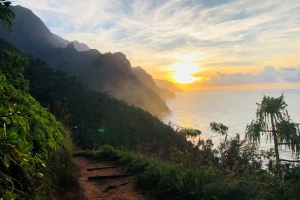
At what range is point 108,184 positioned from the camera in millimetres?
7250

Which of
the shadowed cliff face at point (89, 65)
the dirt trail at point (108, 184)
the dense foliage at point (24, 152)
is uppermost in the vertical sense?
the shadowed cliff face at point (89, 65)

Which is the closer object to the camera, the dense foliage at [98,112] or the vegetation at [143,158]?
the vegetation at [143,158]

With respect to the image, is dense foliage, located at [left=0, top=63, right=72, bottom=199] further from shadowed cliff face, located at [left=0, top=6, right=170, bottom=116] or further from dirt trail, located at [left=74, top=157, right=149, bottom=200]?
shadowed cliff face, located at [left=0, top=6, right=170, bottom=116]

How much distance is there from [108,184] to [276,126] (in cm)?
1418

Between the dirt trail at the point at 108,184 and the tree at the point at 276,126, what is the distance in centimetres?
1229

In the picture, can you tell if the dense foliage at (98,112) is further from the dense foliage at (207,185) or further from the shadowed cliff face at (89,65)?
the shadowed cliff face at (89,65)

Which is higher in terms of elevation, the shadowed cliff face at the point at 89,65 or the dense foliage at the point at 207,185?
the shadowed cliff face at the point at 89,65

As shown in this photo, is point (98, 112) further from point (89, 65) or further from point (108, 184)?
point (89, 65)

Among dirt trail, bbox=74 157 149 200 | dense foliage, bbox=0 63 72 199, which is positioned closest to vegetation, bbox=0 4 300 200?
dense foliage, bbox=0 63 72 199

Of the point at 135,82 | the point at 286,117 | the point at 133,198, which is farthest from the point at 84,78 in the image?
the point at 133,198

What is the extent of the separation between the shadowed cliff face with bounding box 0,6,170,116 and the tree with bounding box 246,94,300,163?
10550cm

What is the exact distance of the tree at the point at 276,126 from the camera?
16781mm

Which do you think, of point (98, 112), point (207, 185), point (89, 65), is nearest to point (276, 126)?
point (207, 185)

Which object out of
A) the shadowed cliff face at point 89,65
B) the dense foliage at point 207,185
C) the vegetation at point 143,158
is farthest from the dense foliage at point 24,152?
the shadowed cliff face at point 89,65
